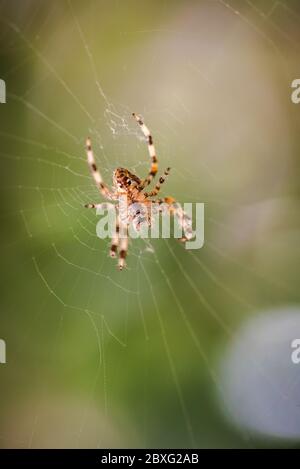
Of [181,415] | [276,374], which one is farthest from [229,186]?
[181,415]

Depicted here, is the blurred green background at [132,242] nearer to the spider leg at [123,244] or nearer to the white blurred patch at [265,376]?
the white blurred patch at [265,376]

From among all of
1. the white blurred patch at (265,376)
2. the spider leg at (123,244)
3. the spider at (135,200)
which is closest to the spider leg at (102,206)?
the spider at (135,200)

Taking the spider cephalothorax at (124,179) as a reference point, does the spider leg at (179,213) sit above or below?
below

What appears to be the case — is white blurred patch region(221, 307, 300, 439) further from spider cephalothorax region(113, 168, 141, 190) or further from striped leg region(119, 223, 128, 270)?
spider cephalothorax region(113, 168, 141, 190)

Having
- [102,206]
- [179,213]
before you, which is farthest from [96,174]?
[179,213]

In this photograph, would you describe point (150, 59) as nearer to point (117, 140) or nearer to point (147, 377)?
point (117, 140)

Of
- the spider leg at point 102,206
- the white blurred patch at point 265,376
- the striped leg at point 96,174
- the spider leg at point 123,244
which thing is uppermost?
the striped leg at point 96,174
